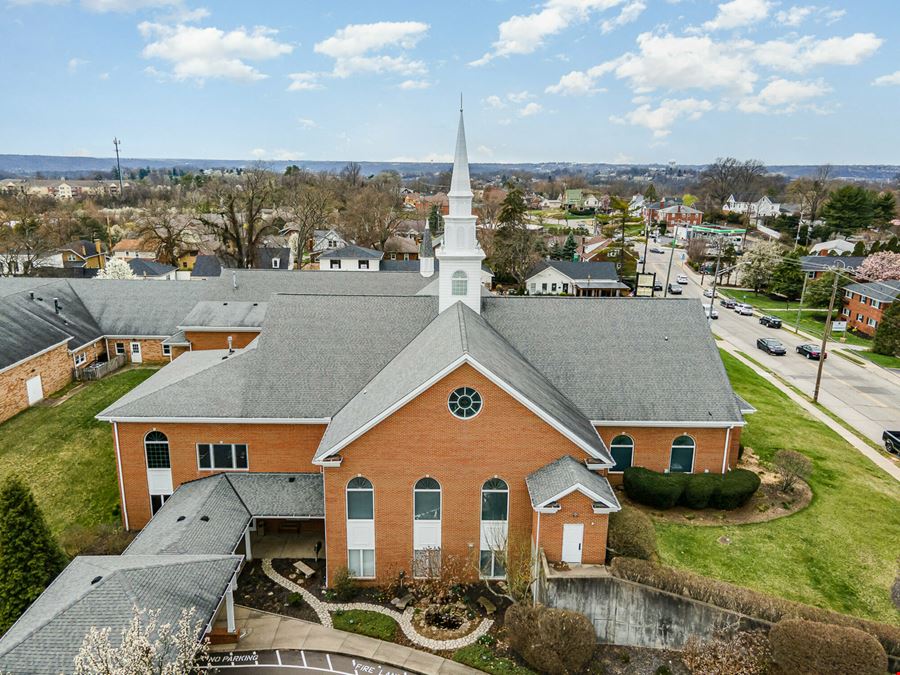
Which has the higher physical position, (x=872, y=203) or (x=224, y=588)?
(x=872, y=203)

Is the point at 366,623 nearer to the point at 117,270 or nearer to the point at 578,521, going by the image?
the point at 578,521

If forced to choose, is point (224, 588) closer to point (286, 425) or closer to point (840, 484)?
point (286, 425)

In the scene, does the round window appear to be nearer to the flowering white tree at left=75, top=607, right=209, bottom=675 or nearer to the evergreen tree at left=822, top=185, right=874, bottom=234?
the flowering white tree at left=75, top=607, right=209, bottom=675

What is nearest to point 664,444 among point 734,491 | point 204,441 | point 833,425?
point 734,491

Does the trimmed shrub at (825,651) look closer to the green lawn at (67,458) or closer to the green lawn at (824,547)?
the green lawn at (824,547)

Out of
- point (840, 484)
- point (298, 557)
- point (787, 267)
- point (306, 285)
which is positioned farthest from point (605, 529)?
point (787, 267)

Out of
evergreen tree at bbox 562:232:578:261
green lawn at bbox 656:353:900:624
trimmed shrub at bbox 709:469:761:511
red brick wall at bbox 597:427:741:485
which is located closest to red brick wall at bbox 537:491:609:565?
green lawn at bbox 656:353:900:624
